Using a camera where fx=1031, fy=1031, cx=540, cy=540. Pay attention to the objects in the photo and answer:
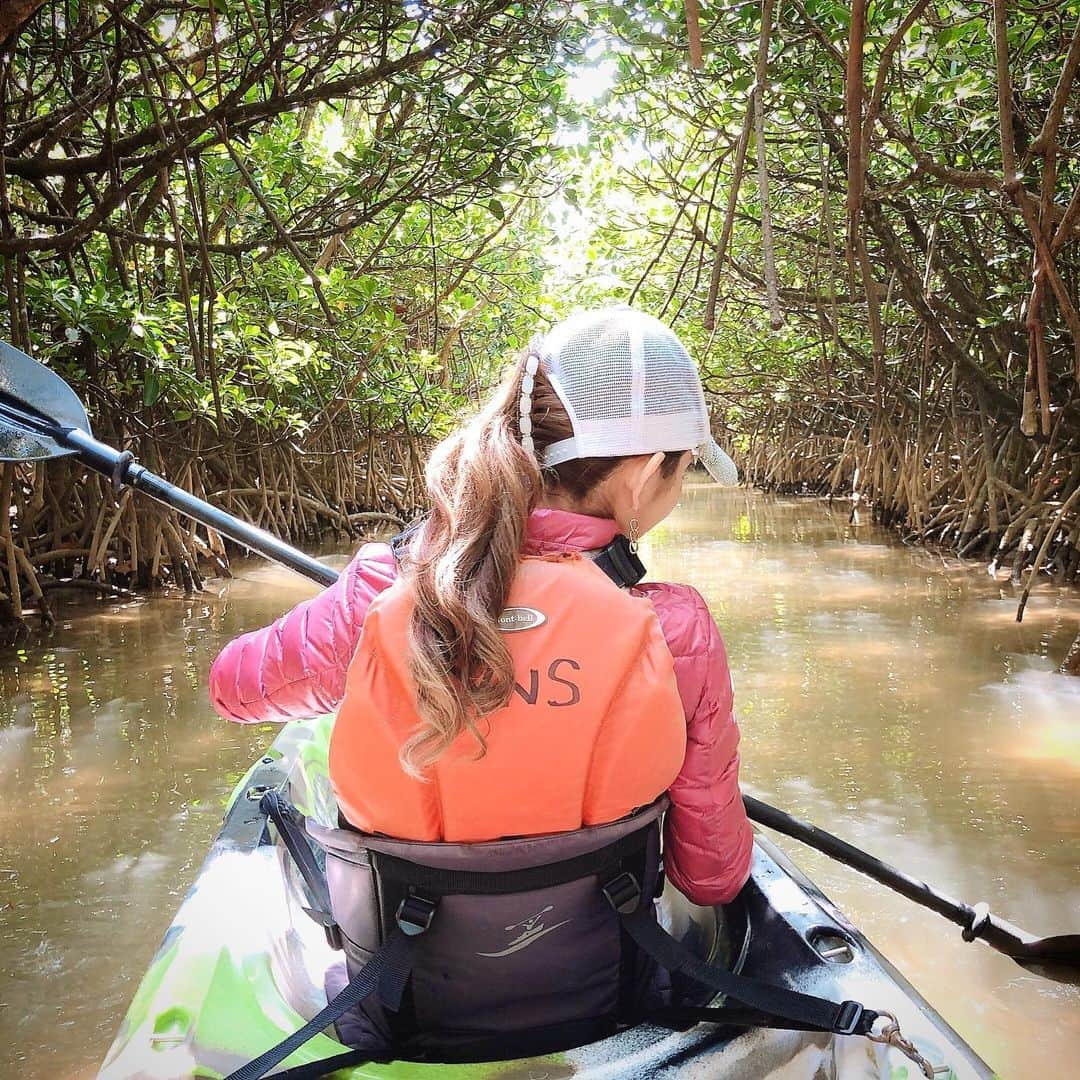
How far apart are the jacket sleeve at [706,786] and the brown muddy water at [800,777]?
106 centimetres

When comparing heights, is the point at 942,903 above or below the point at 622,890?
below

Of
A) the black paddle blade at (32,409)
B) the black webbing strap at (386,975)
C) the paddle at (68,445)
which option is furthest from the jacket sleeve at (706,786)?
the black paddle blade at (32,409)

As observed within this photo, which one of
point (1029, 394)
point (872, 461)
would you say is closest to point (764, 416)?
point (872, 461)

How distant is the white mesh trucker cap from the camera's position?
1298mm

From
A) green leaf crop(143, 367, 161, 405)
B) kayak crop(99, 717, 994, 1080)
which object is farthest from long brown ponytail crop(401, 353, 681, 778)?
green leaf crop(143, 367, 161, 405)

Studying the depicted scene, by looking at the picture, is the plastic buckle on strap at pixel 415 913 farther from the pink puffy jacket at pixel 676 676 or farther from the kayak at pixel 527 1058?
the pink puffy jacket at pixel 676 676

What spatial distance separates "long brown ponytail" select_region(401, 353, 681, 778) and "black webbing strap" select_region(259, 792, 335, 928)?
0.86 metres

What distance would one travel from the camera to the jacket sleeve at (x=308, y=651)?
4.52 ft

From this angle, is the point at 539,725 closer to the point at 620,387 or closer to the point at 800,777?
the point at 620,387

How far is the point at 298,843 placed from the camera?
1961 millimetres

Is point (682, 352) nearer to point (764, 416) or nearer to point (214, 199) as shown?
point (214, 199)

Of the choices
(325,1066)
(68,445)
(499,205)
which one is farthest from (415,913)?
(499,205)

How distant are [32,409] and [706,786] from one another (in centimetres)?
199

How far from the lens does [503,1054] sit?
1.28 m
